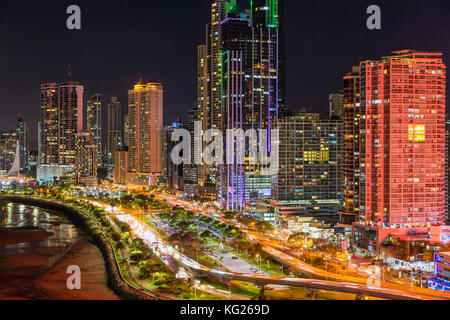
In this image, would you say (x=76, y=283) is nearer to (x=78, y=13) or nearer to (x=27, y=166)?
(x=78, y=13)

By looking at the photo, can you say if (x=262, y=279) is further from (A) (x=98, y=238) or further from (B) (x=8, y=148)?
(B) (x=8, y=148)

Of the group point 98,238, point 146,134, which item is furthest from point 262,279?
point 146,134

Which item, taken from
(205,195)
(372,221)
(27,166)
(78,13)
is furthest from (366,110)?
(27,166)

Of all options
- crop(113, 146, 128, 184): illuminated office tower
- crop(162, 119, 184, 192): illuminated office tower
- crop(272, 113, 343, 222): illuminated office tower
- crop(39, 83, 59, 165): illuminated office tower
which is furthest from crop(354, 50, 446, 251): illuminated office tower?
crop(39, 83, 59, 165): illuminated office tower

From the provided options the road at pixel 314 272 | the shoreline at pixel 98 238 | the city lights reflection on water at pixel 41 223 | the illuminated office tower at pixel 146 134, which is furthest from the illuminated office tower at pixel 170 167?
the road at pixel 314 272

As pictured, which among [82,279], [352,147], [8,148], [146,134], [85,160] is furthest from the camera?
[8,148]
